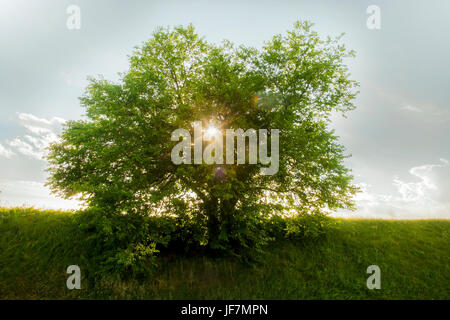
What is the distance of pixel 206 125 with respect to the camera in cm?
1395

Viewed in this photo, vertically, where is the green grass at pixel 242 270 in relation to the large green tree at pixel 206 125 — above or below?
below

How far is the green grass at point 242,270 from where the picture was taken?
1216 centimetres

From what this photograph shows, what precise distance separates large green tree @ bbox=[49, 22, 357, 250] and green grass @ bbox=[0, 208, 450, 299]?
110 inches

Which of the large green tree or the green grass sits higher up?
the large green tree

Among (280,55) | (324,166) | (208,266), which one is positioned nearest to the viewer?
(208,266)

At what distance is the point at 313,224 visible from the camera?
15.3 m

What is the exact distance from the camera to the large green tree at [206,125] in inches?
493

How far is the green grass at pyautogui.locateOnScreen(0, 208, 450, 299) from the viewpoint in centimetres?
1216

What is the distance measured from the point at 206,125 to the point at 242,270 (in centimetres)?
905

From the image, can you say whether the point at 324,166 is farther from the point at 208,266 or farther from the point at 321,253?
the point at 208,266

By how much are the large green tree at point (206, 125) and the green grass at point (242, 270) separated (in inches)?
110

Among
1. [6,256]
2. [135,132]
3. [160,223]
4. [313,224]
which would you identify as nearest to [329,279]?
[313,224]
